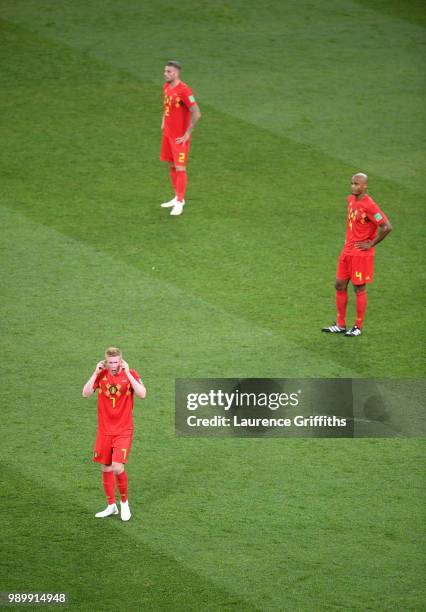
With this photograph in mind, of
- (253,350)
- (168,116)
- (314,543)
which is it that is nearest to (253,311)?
(253,350)

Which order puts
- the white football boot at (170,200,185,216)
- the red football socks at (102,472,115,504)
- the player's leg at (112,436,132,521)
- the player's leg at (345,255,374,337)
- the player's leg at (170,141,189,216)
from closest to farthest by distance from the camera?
the player's leg at (112,436,132,521) < the red football socks at (102,472,115,504) < the player's leg at (345,255,374,337) < the player's leg at (170,141,189,216) < the white football boot at (170,200,185,216)

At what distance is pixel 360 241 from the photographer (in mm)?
12219

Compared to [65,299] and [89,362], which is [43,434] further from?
[65,299]

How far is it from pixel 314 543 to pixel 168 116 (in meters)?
6.93

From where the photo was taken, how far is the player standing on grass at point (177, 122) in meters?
14.4

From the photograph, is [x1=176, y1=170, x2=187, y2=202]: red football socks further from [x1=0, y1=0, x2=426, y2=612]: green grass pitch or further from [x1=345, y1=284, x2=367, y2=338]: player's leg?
[x1=345, y1=284, x2=367, y2=338]: player's leg

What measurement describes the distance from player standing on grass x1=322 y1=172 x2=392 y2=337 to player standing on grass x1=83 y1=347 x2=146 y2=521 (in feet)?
11.4

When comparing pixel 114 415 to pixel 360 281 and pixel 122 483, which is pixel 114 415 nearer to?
pixel 122 483

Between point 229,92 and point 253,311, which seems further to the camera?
point 229,92

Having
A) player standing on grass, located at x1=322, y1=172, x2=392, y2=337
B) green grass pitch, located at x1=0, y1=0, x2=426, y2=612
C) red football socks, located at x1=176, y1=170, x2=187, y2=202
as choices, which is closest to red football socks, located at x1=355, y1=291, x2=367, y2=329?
player standing on grass, located at x1=322, y1=172, x2=392, y2=337

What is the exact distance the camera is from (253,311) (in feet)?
42.4

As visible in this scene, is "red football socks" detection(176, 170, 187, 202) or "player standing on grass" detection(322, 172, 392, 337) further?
"red football socks" detection(176, 170, 187, 202)

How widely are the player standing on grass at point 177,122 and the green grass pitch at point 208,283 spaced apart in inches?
24.0

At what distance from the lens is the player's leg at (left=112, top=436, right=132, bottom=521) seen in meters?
9.46
